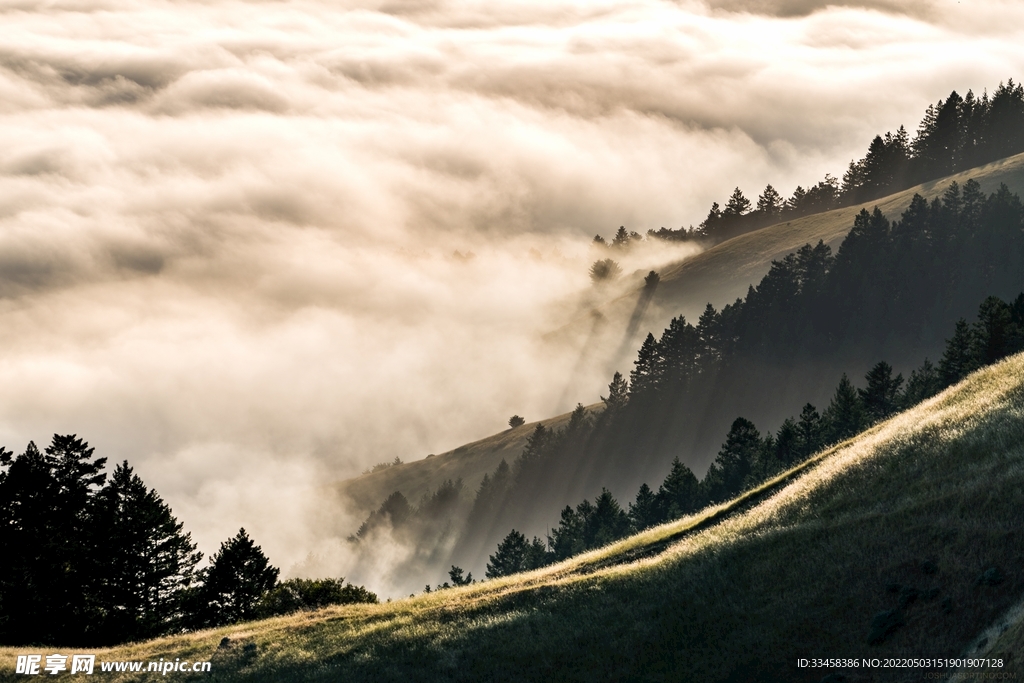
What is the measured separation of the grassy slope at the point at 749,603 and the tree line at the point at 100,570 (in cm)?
2104

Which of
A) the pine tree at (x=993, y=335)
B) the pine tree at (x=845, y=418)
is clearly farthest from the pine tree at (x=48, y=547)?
the pine tree at (x=993, y=335)

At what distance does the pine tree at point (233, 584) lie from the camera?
233 ft

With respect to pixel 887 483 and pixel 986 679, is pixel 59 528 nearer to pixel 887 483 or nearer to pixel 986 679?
pixel 887 483

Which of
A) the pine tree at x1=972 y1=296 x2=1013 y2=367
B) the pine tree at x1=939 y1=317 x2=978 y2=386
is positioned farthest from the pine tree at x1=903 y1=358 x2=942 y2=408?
the pine tree at x1=972 y1=296 x2=1013 y2=367

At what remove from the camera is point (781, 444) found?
117625 mm

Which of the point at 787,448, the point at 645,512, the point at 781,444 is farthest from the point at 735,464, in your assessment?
the point at 645,512

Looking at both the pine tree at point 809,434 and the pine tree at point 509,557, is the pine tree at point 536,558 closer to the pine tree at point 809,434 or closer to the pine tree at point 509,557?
the pine tree at point 509,557

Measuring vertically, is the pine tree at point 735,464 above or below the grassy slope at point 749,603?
above

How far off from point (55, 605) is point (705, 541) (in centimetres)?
4673

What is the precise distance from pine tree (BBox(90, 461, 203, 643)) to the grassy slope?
24.6m

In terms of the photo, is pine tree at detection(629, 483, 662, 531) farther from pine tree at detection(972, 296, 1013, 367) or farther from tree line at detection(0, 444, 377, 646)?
tree line at detection(0, 444, 377, 646)

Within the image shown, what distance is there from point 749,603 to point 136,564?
50.3m

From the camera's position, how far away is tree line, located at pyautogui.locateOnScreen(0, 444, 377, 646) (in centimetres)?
6066

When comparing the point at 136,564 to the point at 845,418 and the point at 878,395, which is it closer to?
the point at 845,418
